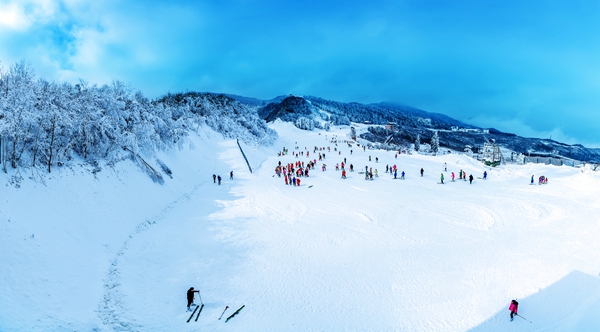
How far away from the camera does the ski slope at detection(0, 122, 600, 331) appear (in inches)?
369

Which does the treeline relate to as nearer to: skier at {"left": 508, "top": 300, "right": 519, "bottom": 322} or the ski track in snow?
the ski track in snow

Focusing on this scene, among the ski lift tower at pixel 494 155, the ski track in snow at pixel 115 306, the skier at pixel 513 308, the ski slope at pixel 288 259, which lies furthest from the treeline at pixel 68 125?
the ski lift tower at pixel 494 155

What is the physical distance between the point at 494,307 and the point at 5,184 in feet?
67.1

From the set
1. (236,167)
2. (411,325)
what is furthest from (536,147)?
(411,325)

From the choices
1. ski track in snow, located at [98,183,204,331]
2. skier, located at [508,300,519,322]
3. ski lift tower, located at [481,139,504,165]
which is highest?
ski lift tower, located at [481,139,504,165]

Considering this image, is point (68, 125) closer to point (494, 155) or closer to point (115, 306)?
point (115, 306)

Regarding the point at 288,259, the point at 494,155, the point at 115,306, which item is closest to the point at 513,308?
the point at 288,259

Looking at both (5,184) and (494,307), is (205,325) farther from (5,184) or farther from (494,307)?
A: (5,184)

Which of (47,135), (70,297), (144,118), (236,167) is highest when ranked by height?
(144,118)

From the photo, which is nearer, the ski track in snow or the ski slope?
the ski track in snow

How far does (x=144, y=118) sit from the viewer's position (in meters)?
31.0

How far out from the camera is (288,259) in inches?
523

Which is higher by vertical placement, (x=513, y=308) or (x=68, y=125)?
(x=68, y=125)

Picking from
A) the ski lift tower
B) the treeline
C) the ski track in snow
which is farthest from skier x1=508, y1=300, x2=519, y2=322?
the ski lift tower
